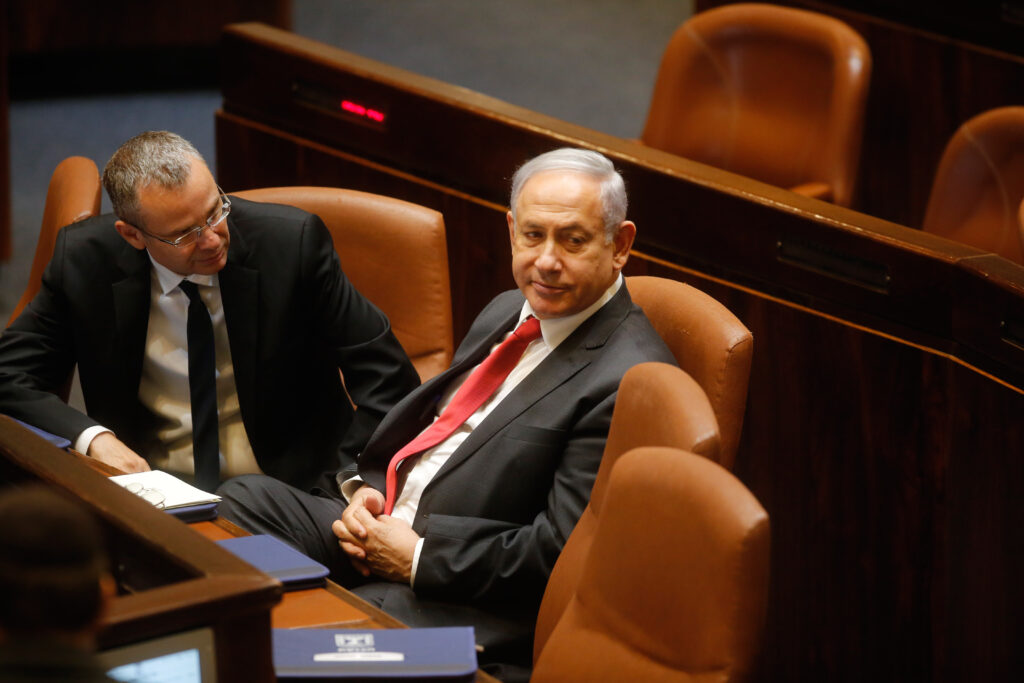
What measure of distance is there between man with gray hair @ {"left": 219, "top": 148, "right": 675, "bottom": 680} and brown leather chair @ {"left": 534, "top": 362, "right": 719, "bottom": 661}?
11 cm

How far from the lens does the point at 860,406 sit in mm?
2359

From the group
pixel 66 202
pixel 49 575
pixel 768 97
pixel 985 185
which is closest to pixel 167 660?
pixel 49 575

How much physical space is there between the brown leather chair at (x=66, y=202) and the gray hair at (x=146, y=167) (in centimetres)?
39

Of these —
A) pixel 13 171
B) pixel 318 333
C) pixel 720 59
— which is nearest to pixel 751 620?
pixel 318 333

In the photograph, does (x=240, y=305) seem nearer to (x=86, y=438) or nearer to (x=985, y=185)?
(x=86, y=438)

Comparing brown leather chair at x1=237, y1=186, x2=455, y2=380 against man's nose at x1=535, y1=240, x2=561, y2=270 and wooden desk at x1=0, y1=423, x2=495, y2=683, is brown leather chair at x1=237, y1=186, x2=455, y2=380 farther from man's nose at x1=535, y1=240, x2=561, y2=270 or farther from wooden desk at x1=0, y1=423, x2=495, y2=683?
wooden desk at x1=0, y1=423, x2=495, y2=683

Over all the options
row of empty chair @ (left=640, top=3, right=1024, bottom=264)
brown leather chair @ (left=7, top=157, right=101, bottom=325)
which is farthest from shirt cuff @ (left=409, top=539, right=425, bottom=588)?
row of empty chair @ (left=640, top=3, right=1024, bottom=264)

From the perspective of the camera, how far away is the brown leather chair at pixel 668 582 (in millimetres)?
1426

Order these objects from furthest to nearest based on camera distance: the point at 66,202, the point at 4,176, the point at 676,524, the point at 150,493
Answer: the point at 4,176
the point at 66,202
the point at 150,493
the point at 676,524

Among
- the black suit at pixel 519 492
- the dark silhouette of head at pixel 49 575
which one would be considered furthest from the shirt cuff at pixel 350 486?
the dark silhouette of head at pixel 49 575

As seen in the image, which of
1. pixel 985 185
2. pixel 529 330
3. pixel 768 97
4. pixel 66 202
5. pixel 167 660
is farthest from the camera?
pixel 768 97

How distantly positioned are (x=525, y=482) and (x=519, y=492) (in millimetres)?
19

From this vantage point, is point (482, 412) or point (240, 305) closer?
point (482, 412)

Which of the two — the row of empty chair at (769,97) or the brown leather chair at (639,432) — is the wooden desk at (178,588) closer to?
the brown leather chair at (639,432)
